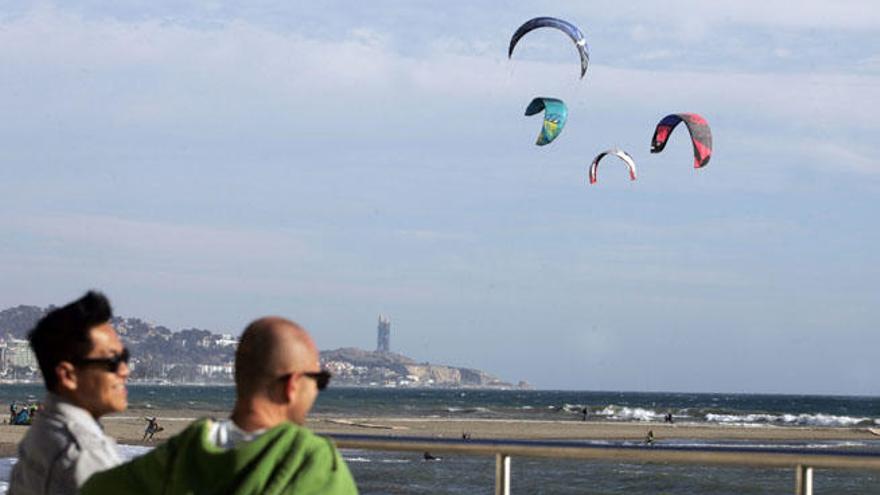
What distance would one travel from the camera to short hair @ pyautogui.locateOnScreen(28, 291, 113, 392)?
1.93 meters

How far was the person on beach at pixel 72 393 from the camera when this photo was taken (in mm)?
1899

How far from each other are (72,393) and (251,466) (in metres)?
0.54

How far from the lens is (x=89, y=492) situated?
1.64 metres

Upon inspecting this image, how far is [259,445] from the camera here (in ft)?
4.93

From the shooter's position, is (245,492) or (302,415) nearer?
(245,492)

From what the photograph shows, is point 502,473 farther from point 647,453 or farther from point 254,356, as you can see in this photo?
point 254,356

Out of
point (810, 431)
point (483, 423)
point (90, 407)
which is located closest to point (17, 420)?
point (483, 423)

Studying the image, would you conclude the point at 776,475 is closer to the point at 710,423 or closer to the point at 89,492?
the point at 89,492

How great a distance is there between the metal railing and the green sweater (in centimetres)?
107

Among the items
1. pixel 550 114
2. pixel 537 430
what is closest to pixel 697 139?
pixel 550 114

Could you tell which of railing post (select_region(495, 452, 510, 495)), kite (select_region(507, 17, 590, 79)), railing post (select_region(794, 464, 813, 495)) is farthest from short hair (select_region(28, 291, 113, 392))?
kite (select_region(507, 17, 590, 79))

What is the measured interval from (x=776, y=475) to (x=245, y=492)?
77.7 ft

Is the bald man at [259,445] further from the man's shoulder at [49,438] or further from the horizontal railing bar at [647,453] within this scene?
the horizontal railing bar at [647,453]

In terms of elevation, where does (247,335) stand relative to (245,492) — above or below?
above
